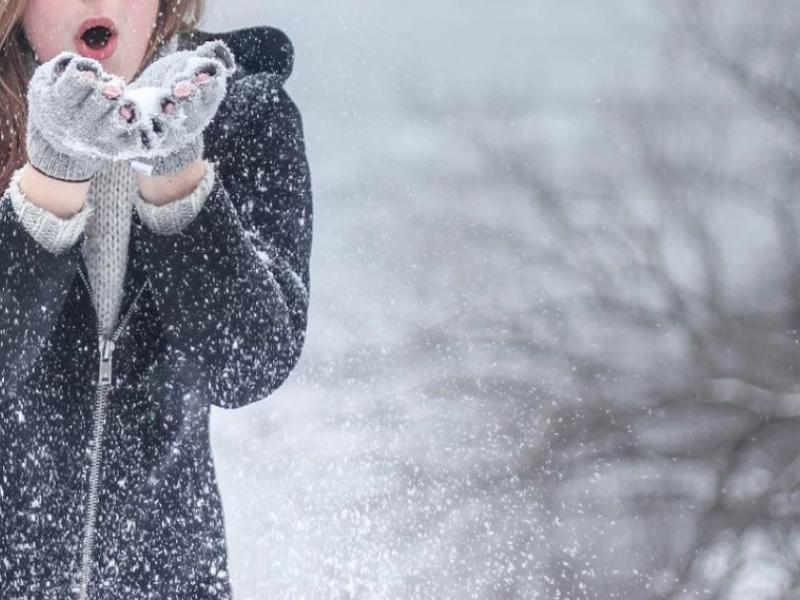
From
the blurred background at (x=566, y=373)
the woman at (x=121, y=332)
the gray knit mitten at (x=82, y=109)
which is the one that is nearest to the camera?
the gray knit mitten at (x=82, y=109)

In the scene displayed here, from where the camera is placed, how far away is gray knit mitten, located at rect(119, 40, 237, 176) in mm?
815

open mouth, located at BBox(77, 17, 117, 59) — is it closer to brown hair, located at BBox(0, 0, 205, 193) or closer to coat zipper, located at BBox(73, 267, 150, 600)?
brown hair, located at BBox(0, 0, 205, 193)

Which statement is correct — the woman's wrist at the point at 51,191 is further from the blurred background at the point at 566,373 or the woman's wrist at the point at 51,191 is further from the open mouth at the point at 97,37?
the blurred background at the point at 566,373

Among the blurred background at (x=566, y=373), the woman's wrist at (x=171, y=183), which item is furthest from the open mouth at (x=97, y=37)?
the blurred background at (x=566, y=373)

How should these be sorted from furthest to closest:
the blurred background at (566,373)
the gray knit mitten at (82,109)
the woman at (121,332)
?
the blurred background at (566,373)
the woman at (121,332)
the gray knit mitten at (82,109)

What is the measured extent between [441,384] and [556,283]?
0.80 m

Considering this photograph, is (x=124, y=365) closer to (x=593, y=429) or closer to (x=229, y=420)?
(x=593, y=429)

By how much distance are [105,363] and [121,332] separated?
0.04 metres

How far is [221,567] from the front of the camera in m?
1.00

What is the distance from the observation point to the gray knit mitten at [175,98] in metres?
0.81

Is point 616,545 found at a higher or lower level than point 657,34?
lower

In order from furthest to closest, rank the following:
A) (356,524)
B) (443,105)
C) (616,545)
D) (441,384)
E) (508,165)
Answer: (443,105) < (508,165) < (441,384) < (356,524) < (616,545)

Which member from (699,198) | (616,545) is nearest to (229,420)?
(616,545)

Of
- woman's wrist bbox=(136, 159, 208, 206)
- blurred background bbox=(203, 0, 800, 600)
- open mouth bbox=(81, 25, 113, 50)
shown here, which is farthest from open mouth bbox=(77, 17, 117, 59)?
blurred background bbox=(203, 0, 800, 600)
